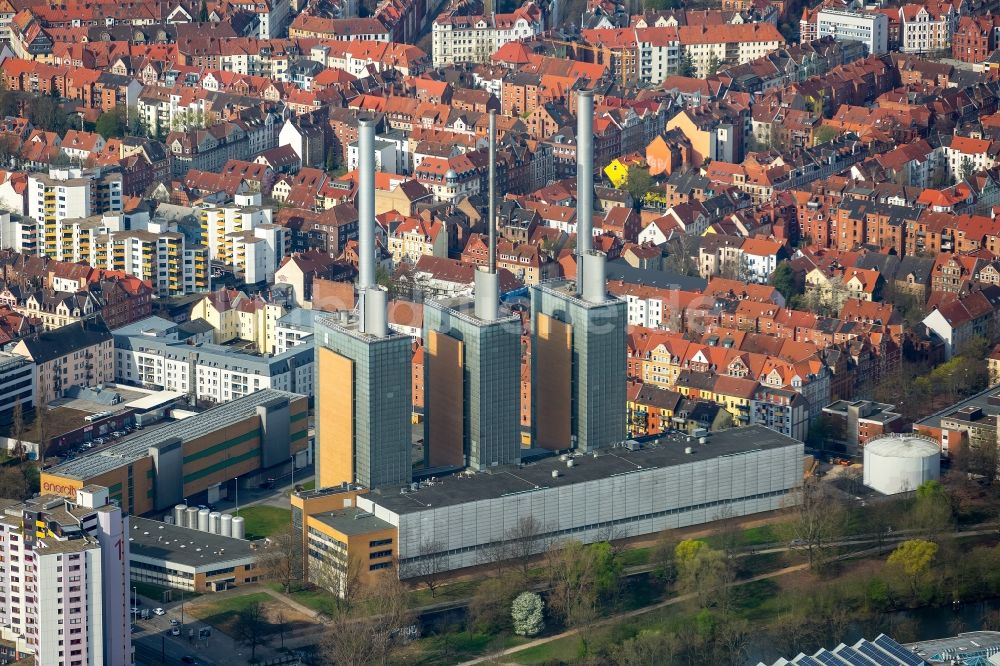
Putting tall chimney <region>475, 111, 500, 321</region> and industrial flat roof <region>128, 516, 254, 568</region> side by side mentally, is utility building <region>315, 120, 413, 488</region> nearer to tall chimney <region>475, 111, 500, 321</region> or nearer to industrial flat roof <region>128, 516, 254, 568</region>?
tall chimney <region>475, 111, 500, 321</region>

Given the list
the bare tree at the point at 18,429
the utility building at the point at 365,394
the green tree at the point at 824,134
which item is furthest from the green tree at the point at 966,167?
the bare tree at the point at 18,429

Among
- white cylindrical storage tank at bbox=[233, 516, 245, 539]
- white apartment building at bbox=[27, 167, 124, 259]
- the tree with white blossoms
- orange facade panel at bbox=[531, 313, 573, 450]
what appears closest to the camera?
the tree with white blossoms

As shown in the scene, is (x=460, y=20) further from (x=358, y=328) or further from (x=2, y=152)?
(x=358, y=328)

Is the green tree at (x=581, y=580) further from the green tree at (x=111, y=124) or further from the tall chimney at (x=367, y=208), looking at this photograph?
the green tree at (x=111, y=124)

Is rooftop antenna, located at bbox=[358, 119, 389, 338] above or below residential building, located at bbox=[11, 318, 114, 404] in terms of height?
above

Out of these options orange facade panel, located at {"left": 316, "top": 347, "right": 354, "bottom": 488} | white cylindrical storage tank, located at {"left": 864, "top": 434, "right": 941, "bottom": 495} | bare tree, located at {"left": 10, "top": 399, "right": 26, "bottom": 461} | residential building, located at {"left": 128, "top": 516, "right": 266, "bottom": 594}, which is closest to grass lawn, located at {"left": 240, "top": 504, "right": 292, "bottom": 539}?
orange facade panel, located at {"left": 316, "top": 347, "right": 354, "bottom": 488}

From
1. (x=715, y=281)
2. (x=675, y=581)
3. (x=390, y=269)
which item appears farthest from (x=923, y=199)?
(x=675, y=581)

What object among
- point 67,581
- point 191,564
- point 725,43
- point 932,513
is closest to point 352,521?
point 191,564

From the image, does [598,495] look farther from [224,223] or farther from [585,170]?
[224,223]
